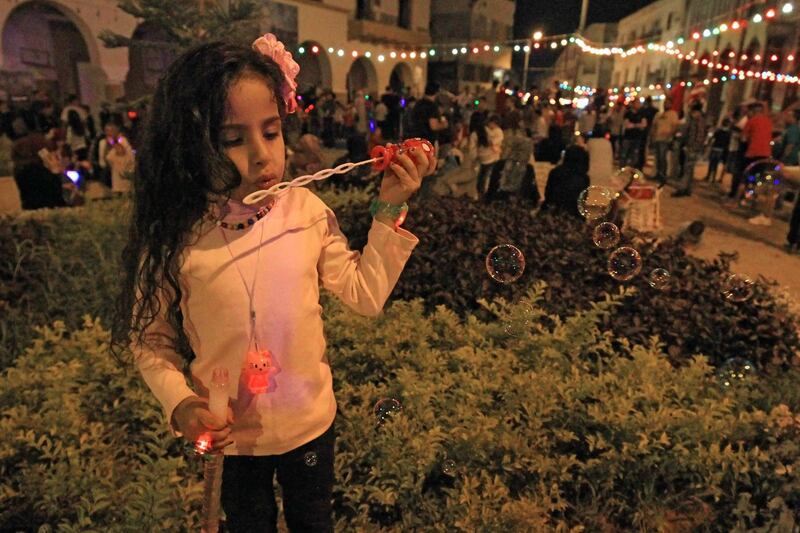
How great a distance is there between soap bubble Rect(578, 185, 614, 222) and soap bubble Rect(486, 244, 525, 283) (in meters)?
0.94

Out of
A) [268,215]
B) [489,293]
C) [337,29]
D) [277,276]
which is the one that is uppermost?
[337,29]

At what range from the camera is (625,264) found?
385cm

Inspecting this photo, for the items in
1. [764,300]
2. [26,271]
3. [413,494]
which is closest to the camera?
[413,494]

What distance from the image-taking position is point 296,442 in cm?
175

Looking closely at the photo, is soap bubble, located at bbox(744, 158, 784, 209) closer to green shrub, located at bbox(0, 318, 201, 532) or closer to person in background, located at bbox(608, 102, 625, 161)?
person in background, located at bbox(608, 102, 625, 161)

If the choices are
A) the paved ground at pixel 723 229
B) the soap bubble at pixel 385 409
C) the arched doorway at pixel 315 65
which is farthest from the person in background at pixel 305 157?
the arched doorway at pixel 315 65

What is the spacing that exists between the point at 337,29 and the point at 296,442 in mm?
25380

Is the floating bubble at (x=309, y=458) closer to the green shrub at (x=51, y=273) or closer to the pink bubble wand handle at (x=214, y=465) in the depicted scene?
the pink bubble wand handle at (x=214, y=465)

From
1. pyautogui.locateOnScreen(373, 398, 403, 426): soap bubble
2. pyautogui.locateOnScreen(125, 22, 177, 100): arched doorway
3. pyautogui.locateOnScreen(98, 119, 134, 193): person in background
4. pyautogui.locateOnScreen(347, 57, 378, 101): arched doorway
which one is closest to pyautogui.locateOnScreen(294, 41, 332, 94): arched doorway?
pyautogui.locateOnScreen(347, 57, 378, 101): arched doorway

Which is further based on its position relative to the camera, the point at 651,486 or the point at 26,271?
the point at 26,271

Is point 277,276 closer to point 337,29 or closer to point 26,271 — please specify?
point 26,271

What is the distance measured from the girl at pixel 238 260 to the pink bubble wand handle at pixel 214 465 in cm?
4

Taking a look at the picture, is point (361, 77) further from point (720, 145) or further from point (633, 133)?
point (720, 145)

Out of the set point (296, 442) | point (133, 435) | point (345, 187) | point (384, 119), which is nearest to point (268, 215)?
point (296, 442)
